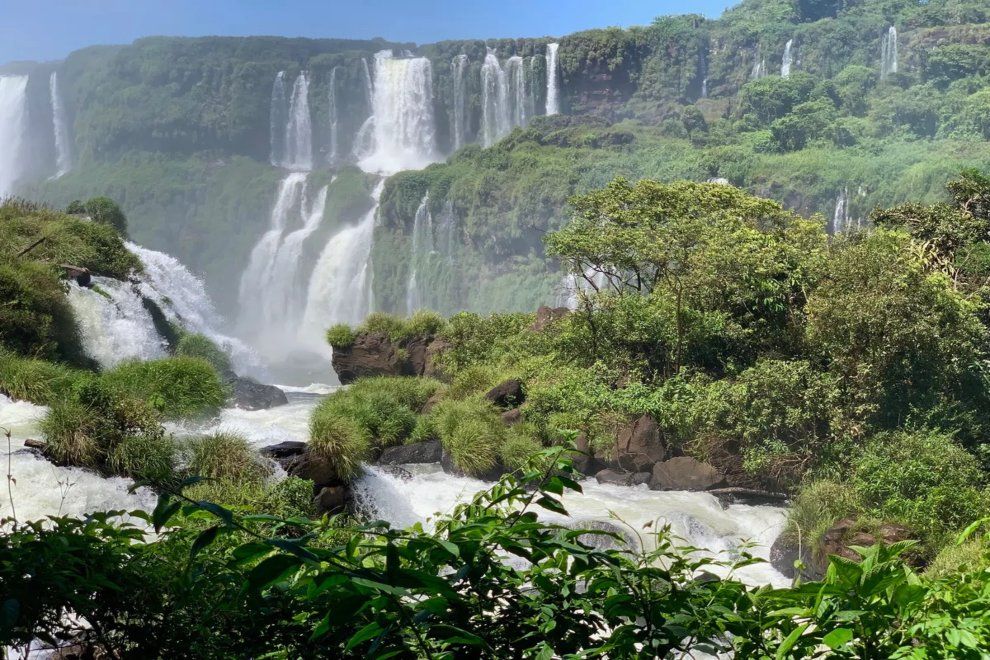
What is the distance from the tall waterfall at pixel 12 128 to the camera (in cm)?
5916

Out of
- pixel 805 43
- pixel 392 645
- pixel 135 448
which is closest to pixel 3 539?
pixel 392 645

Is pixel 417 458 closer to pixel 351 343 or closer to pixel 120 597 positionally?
pixel 351 343

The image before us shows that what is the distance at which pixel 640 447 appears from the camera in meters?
13.3

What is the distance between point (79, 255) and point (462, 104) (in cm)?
3440

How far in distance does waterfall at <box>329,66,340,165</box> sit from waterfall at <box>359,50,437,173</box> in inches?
80.6

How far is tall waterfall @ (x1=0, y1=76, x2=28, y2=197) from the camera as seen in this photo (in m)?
59.2

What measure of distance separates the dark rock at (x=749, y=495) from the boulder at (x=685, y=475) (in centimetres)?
16

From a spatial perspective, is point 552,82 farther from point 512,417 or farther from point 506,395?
point 512,417

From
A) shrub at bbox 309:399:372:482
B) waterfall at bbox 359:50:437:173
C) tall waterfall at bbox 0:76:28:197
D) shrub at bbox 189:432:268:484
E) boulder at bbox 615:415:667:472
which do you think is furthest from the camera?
tall waterfall at bbox 0:76:28:197

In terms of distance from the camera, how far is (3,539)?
179 centimetres

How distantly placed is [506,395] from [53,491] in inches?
340

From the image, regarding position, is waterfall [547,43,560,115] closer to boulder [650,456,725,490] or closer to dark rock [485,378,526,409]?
dark rock [485,378,526,409]

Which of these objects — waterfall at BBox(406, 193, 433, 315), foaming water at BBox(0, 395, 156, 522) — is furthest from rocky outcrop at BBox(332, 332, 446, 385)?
waterfall at BBox(406, 193, 433, 315)

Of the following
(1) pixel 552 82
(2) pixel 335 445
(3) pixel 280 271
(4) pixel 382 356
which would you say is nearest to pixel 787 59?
(1) pixel 552 82
